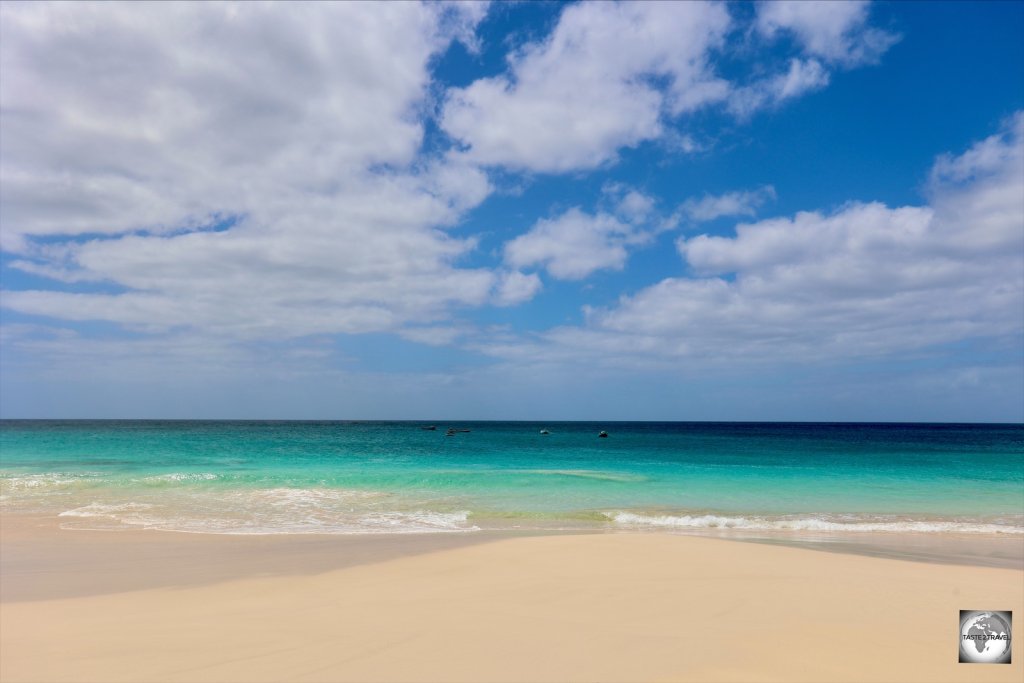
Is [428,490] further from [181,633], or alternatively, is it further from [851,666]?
[851,666]

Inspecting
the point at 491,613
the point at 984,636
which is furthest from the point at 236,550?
the point at 984,636

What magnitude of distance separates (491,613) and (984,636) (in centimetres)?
512

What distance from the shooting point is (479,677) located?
17.7 feet

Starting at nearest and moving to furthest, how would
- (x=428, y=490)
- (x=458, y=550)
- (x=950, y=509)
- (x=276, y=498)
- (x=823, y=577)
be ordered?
(x=823, y=577)
(x=458, y=550)
(x=950, y=509)
(x=276, y=498)
(x=428, y=490)

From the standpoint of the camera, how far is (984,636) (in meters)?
3.70

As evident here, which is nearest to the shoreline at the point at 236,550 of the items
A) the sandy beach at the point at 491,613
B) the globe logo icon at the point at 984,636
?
the sandy beach at the point at 491,613

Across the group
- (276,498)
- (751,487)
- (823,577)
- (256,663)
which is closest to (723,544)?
(823,577)

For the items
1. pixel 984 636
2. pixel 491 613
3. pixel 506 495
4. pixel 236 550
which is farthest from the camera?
pixel 506 495

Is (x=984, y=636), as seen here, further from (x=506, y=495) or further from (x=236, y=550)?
(x=506, y=495)

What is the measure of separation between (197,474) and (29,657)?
22.4 metres

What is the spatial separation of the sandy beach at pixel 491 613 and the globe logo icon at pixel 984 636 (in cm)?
208

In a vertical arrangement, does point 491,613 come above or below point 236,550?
above

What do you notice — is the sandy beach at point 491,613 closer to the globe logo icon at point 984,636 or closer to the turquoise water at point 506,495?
the globe logo icon at point 984,636

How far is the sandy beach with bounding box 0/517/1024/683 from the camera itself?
566 cm
